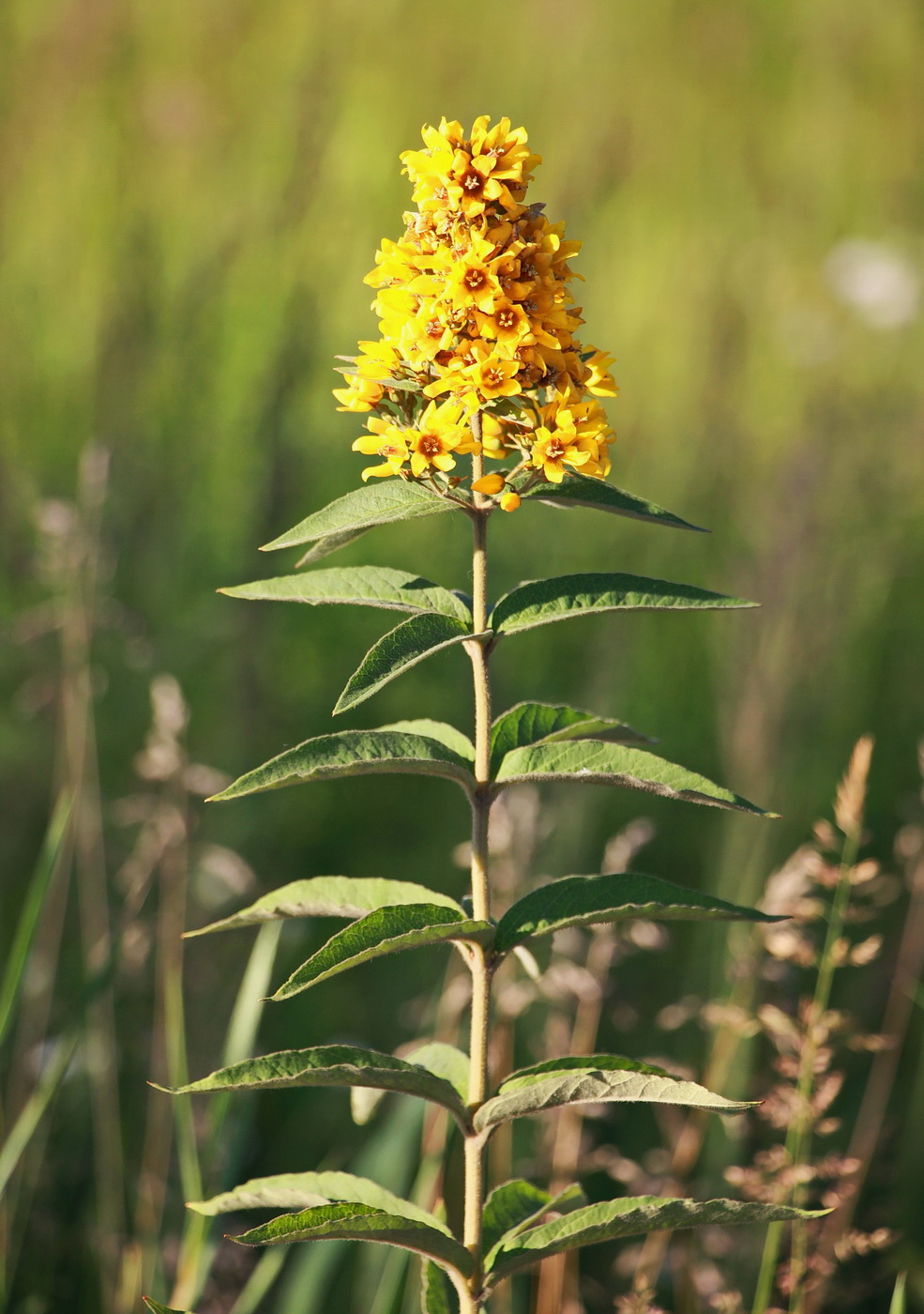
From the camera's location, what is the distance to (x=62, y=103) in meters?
2.91

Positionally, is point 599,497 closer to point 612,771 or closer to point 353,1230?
point 612,771

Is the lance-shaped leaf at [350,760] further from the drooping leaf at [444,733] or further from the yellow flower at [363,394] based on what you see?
the yellow flower at [363,394]

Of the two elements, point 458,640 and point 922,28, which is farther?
point 922,28

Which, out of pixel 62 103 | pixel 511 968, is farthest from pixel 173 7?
pixel 511 968

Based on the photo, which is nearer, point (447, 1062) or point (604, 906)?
point (604, 906)

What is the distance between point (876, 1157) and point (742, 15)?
3.27 metres

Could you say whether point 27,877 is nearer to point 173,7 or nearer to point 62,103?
point 62,103

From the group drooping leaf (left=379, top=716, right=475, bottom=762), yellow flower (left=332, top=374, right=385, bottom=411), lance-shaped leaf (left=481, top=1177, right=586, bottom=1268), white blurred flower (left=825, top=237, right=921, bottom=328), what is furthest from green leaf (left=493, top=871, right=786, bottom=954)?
white blurred flower (left=825, top=237, right=921, bottom=328)

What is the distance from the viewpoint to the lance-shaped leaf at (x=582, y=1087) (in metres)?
0.68

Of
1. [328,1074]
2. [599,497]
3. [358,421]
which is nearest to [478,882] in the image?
[328,1074]

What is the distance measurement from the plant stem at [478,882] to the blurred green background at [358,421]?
0.86 m

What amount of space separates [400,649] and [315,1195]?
368 mm

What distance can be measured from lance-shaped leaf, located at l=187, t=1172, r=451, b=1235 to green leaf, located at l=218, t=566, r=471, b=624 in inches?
14.5

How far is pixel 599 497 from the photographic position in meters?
0.74
